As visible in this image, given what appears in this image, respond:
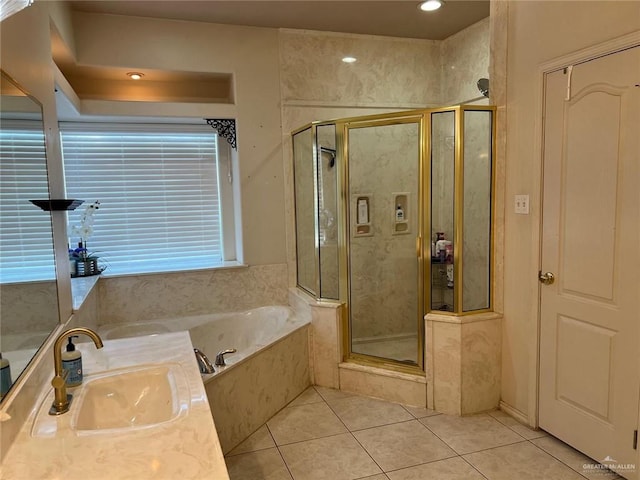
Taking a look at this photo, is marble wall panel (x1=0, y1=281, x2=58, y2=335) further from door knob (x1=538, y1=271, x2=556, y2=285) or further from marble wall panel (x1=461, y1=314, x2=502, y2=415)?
door knob (x1=538, y1=271, x2=556, y2=285)

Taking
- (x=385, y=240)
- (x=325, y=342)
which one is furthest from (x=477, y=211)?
(x=325, y=342)

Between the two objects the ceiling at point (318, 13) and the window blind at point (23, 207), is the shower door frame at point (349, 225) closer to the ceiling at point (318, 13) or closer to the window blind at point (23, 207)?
the ceiling at point (318, 13)

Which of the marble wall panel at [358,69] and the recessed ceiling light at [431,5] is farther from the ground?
the recessed ceiling light at [431,5]

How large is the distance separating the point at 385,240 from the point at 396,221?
195 millimetres

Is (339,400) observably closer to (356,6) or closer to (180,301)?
(180,301)

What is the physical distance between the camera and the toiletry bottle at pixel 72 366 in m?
1.59

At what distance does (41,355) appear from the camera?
165 centimetres

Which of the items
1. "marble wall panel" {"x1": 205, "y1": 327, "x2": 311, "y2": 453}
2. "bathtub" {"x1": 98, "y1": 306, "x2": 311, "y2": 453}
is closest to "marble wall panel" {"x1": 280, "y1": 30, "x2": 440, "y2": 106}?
"bathtub" {"x1": 98, "y1": 306, "x2": 311, "y2": 453}

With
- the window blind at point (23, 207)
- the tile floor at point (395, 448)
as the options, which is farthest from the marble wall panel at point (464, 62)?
the window blind at point (23, 207)

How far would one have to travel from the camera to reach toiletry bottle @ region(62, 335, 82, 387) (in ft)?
5.23

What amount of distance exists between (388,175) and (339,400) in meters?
1.66

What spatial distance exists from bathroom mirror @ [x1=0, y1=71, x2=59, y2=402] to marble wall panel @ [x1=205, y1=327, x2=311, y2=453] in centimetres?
94

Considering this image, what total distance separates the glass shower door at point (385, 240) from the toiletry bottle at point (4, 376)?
230cm

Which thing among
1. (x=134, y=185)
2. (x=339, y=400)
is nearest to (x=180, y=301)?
(x=134, y=185)
